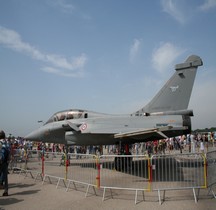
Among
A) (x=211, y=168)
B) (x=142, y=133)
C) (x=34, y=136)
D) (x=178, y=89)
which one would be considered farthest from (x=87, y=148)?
(x=211, y=168)

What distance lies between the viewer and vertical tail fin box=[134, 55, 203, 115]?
1268 centimetres

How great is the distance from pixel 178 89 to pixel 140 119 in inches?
113

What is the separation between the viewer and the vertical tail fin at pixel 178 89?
41.6ft

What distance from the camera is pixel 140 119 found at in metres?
12.1

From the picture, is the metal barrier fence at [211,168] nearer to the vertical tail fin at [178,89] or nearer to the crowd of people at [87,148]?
the crowd of people at [87,148]

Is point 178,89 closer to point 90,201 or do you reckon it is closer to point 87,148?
point 90,201

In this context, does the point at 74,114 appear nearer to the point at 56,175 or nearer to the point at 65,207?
the point at 56,175

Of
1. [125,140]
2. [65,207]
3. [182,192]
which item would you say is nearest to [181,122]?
[125,140]

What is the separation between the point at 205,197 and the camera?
6.34m

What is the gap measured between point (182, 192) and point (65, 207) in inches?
140

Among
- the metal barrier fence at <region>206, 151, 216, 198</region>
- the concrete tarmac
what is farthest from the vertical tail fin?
the concrete tarmac

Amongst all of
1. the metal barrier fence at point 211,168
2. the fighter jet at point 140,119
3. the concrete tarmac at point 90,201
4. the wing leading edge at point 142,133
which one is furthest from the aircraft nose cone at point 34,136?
the metal barrier fence at point 211,168

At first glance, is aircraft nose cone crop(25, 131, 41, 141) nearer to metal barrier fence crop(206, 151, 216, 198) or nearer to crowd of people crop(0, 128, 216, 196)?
crowd of people crop(0, 128, 216, 196)

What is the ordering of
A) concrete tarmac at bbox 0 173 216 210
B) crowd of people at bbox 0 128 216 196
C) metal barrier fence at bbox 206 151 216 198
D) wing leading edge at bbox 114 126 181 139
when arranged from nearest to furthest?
1. concrete tarmac at bbox 0 173 216 210
2. metal barrier fence at bbox 206 151 216 198
3. crowd of people at bbox 0 128 216 196
4. wing leading edge at bbox 114 126 181 139
